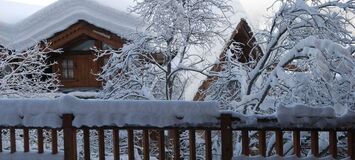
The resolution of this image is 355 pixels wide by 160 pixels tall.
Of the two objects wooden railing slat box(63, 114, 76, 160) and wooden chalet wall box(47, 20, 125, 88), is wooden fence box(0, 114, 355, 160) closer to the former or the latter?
wooden railing slat box(63, 114, 76, 160)

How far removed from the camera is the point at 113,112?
495 centimetres

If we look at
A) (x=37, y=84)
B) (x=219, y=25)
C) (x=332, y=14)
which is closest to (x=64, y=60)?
(x=37, y=84)

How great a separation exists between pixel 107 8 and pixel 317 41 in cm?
1221

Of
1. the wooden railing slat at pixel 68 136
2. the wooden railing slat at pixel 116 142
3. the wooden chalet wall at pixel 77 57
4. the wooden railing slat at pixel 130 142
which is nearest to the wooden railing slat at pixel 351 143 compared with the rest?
the wooden railing slat at pixel 130 142

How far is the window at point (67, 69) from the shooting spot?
17688mm

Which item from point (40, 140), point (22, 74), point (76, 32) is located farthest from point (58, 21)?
point (40, 140)

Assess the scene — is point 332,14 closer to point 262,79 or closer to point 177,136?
point 262,79

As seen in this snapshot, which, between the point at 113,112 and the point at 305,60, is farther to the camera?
the point at 305,60

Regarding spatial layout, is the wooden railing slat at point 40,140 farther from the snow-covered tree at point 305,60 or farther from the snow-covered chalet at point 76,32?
the snow-covered chalet at point 76,32

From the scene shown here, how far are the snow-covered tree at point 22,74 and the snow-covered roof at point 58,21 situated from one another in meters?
2.42

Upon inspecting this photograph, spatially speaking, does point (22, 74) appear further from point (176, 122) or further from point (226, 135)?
point (226, 135)

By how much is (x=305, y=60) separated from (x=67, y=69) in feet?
41.1

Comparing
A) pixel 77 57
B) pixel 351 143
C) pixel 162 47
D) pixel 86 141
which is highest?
pixel 77 57

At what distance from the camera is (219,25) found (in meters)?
9.33
